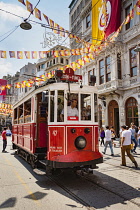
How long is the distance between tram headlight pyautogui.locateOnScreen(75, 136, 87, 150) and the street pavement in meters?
1.13

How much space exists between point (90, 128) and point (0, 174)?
12.4ft

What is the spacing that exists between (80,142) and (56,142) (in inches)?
28.4

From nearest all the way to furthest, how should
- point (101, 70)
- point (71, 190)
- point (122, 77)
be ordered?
point (71, 190) < point (122, 77) < point (101, 70)

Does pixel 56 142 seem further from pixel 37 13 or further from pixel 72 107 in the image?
pixel 37 13

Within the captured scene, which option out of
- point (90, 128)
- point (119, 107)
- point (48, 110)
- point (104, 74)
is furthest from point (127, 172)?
point (104, 74)

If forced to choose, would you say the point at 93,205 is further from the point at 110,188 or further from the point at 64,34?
the point at 64,34

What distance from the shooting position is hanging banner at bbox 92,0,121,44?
18.8m

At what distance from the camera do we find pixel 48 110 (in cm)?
589

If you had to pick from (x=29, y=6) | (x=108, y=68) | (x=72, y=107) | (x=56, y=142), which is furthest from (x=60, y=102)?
(x=108, y=68)

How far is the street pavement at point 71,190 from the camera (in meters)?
4.12

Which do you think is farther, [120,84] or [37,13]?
[120,84]

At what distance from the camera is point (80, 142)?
5.60m

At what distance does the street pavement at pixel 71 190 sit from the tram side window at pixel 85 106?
80.8 inches

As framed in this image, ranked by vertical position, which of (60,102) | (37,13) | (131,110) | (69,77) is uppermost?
(37,13)
